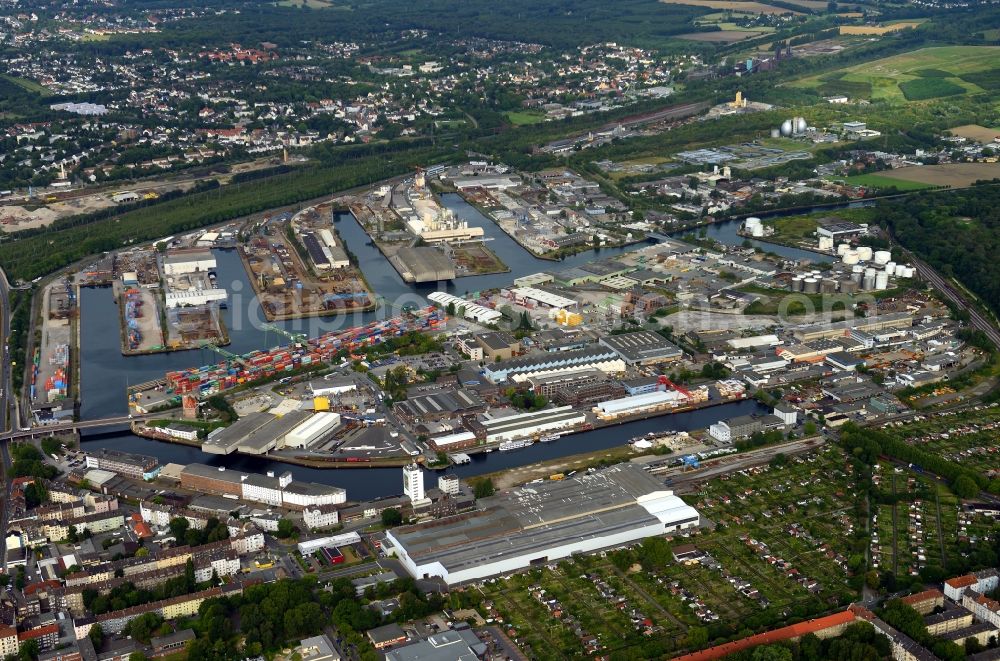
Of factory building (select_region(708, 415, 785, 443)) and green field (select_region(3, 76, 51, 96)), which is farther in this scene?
green field (select_region(3, 76, 51, 96))

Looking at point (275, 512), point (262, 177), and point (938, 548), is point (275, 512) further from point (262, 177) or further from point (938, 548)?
point (262, 177)

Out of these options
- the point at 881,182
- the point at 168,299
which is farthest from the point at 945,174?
the point at 168,299

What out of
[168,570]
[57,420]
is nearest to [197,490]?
[168,570]

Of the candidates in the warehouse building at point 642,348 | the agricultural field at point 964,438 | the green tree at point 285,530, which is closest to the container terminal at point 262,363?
the warehouse building at point 642,348

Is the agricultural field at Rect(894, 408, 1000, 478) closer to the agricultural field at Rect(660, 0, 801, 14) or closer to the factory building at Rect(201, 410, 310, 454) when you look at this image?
the factory building at Rect(201, 410, 310, 454)

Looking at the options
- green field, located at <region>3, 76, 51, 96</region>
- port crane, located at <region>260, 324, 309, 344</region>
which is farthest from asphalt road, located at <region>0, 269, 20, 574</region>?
green field, located at <region>3, 76, 51, 96</region>

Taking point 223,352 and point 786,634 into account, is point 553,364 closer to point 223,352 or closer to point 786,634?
point 223,352
